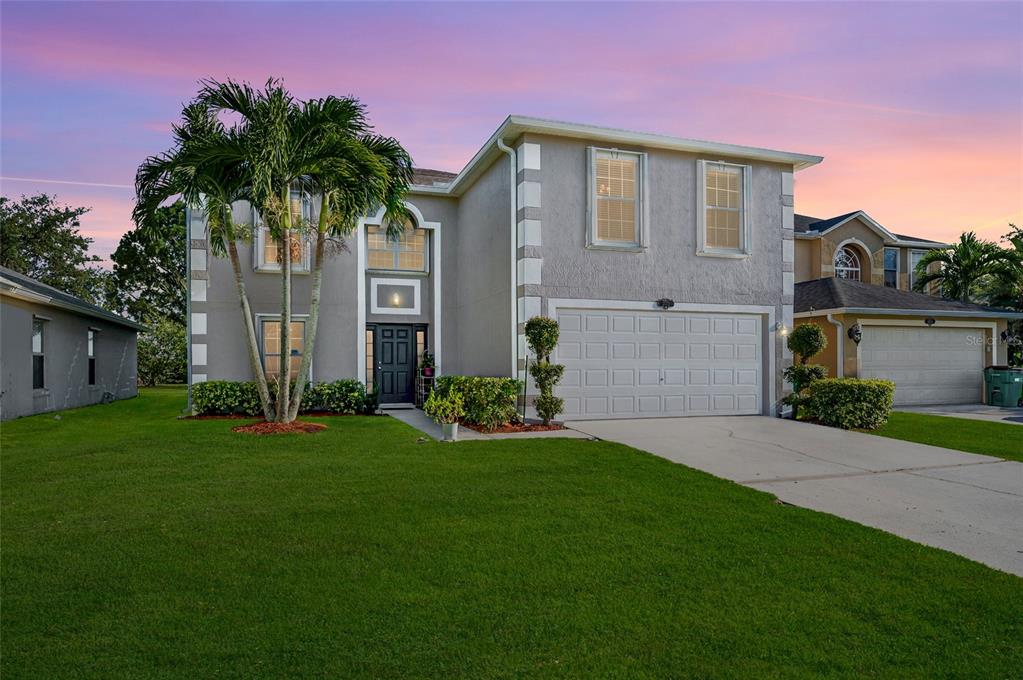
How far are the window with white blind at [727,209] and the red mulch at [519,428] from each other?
539 cm

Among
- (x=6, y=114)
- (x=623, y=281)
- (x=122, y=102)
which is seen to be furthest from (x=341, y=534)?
(x=122, y=102)

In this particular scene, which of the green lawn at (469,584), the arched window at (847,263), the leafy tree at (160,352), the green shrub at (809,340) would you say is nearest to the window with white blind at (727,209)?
the green shrub at (809,340)

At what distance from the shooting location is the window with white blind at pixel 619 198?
11820 millimetres

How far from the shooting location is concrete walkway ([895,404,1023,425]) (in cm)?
1323

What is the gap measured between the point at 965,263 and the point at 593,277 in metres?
16.6

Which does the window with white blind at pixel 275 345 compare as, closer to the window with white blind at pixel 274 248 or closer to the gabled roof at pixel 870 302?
the window with white blind at pixel 274 248

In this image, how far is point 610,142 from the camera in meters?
11.8

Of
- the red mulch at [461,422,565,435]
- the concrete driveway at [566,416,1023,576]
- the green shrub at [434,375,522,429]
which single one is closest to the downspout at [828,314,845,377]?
the concrete driveway at [566,416,1023,576]

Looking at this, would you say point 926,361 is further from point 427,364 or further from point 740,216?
point 427,364

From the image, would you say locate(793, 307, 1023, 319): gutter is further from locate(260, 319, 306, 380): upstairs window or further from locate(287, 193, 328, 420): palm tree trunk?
locate(260, 319, 306, 380): upstairs window

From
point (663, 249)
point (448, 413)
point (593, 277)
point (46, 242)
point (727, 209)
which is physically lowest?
point (448, 413)

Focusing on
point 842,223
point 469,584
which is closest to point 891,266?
point 842,223

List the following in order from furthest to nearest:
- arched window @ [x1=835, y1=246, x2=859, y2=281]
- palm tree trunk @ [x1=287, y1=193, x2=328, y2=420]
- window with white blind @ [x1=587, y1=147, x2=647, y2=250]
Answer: arched window @ [x1=835, y1=246, x2=859, y2=281] → window with white blind @ [x1=587, y1=147, x2=647, y2=250] → palm tree trunk @ [x1=287, y1=193, x2=328, y2=420]

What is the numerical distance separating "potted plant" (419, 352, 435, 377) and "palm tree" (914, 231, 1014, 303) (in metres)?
17.8
